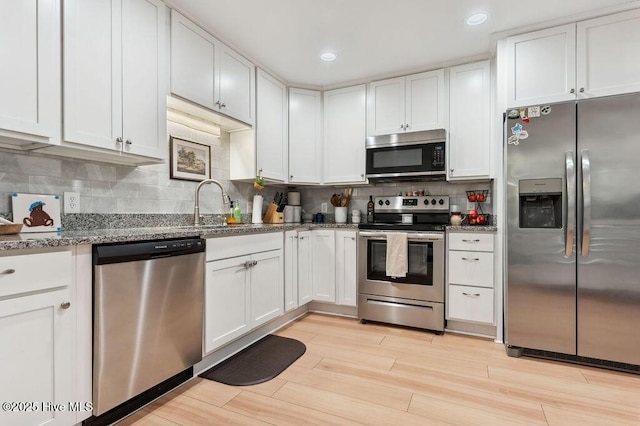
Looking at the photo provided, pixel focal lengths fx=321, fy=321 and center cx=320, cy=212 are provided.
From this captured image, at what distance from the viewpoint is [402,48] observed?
2.86 metres

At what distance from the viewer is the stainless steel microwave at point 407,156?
3084 millimetres

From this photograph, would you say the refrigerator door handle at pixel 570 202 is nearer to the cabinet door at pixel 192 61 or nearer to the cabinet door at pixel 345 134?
the cabinet door at pixel 345 134

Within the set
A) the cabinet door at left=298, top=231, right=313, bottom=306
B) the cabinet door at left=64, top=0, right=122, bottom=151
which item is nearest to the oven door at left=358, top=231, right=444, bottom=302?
the cabinet door at left=298, top=231, right=313, bottom=306

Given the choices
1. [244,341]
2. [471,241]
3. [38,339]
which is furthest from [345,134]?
[38,339]

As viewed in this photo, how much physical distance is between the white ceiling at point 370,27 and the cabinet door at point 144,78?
0.92 ft

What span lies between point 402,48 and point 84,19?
2.34 m

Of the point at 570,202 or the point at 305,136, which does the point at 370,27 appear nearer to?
the point at 305,136

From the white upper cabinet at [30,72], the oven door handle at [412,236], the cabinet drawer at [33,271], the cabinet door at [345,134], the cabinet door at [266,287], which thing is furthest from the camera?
the cabinet door at [345,134]

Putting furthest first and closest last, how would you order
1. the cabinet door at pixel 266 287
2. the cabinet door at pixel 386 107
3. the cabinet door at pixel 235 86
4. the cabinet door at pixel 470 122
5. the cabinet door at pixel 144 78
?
the cabinet door at pixel 386 107 → the cabinet door at pixel 470 122 → the cabinet door at pixel 235 86 → the cabinet door at pixel 266 287 → the cabinet door at pixel 144 78

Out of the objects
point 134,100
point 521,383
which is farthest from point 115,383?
point 521,383

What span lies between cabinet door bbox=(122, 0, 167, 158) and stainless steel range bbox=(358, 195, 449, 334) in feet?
6.45

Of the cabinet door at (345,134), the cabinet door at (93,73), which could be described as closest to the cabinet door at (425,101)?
the cabinet door at (345,134)

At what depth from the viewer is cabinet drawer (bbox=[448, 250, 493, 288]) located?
8.98 ft

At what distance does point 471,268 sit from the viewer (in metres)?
2.79
